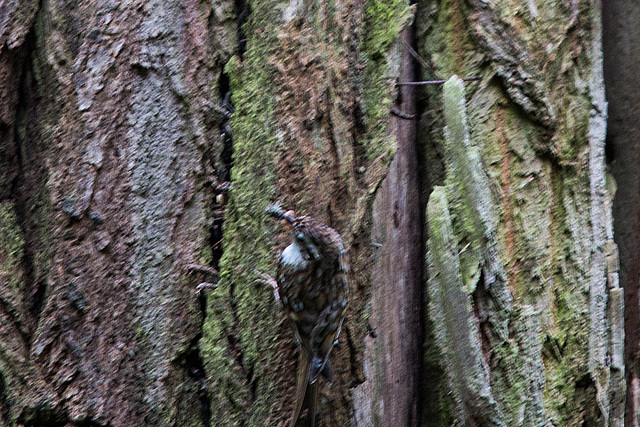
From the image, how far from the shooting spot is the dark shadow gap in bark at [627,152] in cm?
215

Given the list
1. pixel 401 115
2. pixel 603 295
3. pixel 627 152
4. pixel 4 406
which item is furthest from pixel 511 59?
pixel 4 406

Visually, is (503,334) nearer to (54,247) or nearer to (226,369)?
(226,369)

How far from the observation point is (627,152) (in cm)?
217

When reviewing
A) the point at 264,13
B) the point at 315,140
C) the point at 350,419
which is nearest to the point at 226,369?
the point at 350,419

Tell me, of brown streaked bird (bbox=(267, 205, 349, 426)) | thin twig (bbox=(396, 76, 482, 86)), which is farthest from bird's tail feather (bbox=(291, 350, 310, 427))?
thin twig (bbox=(396, 76, 482, 86))

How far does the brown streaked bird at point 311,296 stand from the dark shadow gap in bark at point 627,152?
1.17 metres

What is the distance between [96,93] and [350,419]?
4.30 ft

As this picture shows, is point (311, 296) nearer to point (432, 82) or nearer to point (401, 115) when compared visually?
point (401, 115)

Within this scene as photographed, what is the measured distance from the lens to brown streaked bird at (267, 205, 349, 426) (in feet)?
5.64

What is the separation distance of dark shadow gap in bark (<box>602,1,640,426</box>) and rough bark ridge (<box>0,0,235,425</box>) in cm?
150

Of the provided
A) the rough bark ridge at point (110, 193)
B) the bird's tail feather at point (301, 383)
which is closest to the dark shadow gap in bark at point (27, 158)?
the rough bark ridge at point (110, 193)

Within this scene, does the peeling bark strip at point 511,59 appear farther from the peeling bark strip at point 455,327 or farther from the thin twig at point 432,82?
the peeling bark strip at point 455,327

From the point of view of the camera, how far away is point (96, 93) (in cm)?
172

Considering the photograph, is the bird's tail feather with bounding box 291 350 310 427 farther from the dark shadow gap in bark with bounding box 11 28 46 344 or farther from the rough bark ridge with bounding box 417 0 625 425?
the dark shadow gap in bark with bounding box 11 28 46 344
